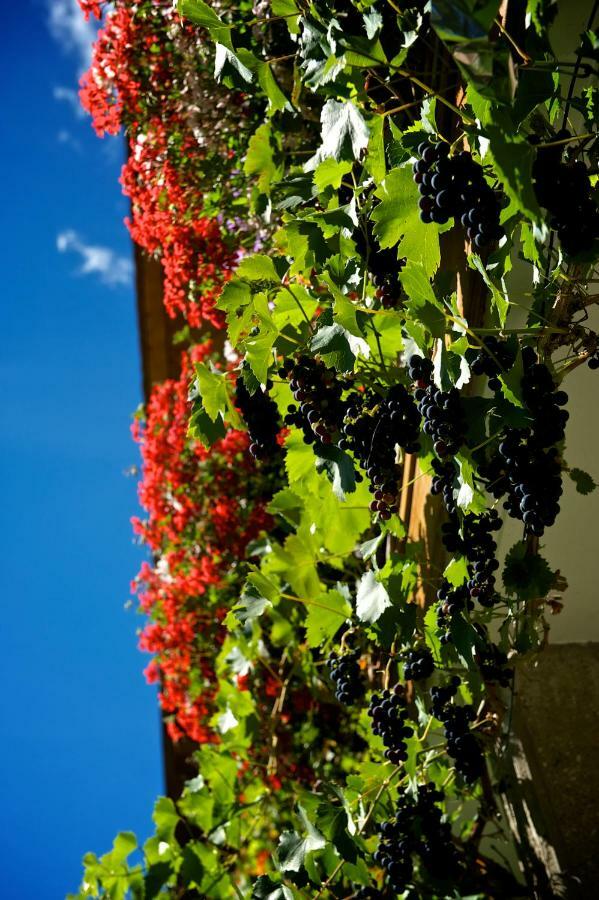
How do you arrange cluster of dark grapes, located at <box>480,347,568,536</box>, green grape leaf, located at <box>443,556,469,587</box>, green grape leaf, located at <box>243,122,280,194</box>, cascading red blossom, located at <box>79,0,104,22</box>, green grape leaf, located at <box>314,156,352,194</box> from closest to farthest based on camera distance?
1. cluster of dark grapes, located at <box>480,347,568,536</box>
2. green grape leaf, located at <box>443,556,469,587</box>
3. green grape leaf, located at <box>314,156,352,194</box>
4. green grape leaf, located at <box>243,122,280,194</box>
5. cascading red blossom, located at <box>79,0,104,22</box>

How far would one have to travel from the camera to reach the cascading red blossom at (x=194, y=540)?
380 centimetres

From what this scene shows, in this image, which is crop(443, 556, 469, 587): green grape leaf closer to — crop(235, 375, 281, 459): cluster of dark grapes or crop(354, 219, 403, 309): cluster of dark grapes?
crop(235, 375, 281, 459): cluster of dark grapes

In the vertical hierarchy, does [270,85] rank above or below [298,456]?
above

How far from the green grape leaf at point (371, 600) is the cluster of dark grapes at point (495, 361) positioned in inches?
24.2

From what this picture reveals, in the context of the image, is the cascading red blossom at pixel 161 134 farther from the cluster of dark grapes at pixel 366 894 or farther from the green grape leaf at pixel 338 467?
the cluster of dark grapes at pixel 366 894

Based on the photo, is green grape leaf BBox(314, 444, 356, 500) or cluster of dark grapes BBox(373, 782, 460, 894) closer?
green grape leaf BBox(314, 444, 356, 500)

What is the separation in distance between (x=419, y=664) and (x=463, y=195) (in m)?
1.08

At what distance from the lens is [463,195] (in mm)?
1257

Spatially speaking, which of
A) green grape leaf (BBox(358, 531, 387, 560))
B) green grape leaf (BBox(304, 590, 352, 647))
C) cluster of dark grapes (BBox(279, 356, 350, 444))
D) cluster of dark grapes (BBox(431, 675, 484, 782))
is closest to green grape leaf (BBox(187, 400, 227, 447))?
cluster of dark grapes (BBox(279, 356, 350, 444))

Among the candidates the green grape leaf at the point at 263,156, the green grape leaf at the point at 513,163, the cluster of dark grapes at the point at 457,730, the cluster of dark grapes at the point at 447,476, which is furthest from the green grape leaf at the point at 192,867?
the green grape leaf at the point at 513,163

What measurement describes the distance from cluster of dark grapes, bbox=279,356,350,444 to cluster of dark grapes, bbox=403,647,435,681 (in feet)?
1.86

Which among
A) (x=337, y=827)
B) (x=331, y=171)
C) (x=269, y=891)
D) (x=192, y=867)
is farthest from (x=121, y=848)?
(x=331, y=171)

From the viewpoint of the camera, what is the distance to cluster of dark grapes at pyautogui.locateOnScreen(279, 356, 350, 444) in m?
1.68

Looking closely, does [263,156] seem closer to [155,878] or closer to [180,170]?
[180,170]
